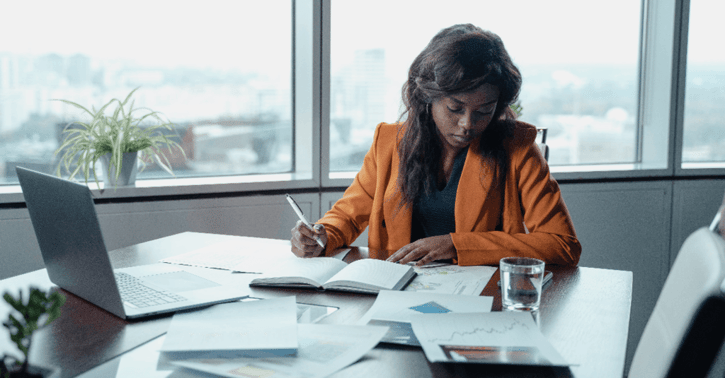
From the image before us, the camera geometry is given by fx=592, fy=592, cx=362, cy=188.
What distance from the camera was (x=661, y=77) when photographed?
3.00 metres

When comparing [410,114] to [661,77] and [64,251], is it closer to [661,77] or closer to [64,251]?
[64,251]

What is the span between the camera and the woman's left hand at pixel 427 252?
142cm

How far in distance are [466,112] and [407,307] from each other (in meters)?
0.73

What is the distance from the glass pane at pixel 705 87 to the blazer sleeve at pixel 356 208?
6.76 feet

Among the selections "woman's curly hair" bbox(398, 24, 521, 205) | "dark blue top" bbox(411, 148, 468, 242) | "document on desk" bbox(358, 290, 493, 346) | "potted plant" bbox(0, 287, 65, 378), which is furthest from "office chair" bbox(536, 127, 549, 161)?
"potted plant" bbox(0, 287, 65, 378)

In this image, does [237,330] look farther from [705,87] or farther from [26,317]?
[705,87]

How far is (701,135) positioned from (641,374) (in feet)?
9.07

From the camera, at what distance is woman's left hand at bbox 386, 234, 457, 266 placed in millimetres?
1421

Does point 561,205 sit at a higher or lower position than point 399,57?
lower

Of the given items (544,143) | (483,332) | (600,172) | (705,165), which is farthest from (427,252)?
(705,165)

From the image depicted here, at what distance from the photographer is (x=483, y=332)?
3.00ft

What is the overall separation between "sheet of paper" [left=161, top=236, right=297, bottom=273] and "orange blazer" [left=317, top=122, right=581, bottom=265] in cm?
15

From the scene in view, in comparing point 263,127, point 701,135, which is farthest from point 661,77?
point 263,127

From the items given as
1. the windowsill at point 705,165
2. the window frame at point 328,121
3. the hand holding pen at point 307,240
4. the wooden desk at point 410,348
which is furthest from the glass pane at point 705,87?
the hand holding pen at point 307,240
